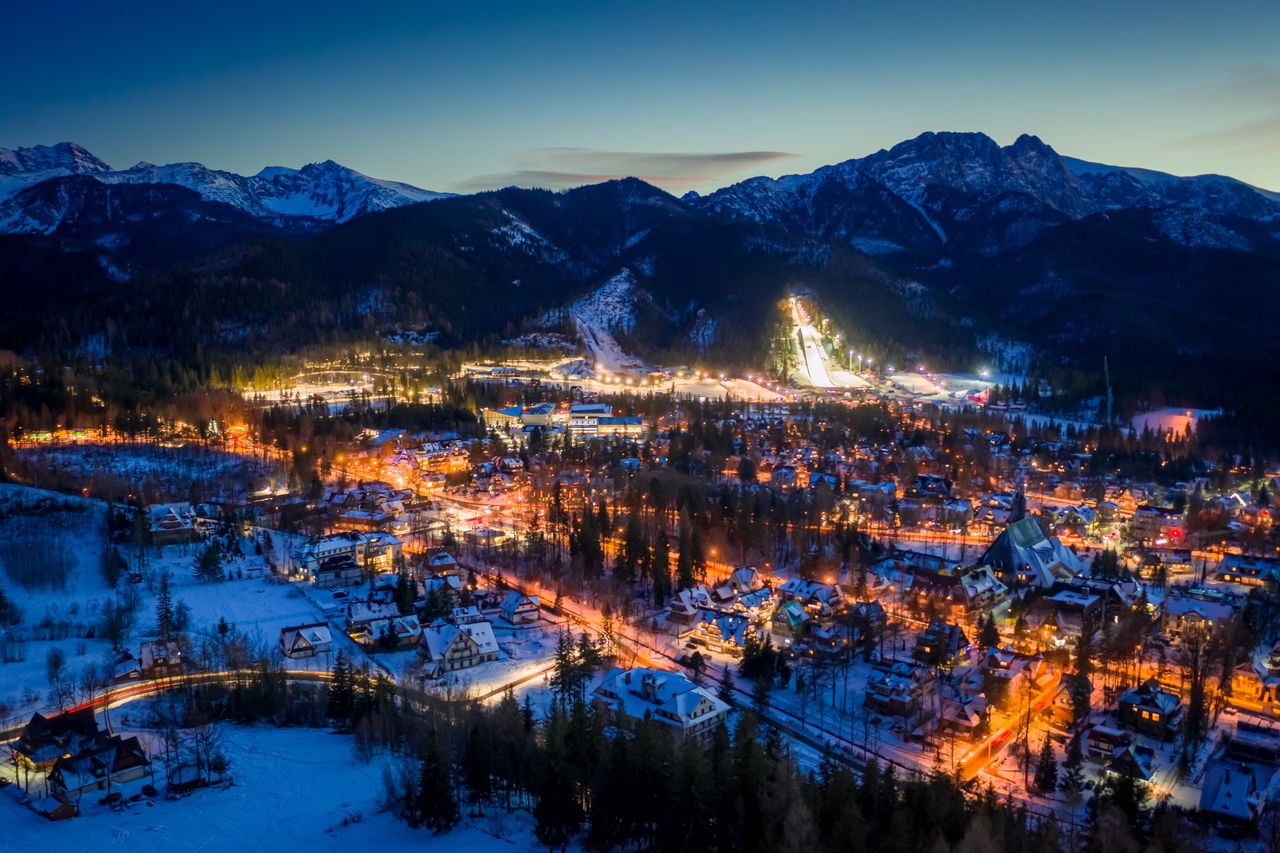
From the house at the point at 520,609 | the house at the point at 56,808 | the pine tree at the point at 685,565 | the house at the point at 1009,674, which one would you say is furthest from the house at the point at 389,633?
the house at the point at 1009,674

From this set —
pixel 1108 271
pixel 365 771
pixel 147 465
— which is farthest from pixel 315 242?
pixel 365 771

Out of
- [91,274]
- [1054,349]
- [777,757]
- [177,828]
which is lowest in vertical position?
[177,828]

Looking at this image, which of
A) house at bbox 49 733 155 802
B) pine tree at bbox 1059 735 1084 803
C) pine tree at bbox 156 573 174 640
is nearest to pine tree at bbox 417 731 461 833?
house at bbox 49 733 155 802

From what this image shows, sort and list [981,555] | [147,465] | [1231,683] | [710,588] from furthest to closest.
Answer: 1. [147,465]
2. [981,555]
3. [710,588]
4. [1231,683]

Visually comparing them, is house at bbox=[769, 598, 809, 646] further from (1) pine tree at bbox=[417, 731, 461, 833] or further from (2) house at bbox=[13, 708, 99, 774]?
(2) house at bbox=[13, 708, 99, 774]

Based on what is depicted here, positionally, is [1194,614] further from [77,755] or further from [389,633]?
[77,755]

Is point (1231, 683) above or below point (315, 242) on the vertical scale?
below

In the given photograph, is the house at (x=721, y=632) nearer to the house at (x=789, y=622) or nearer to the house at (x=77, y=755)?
the house at (x=789, y=622)

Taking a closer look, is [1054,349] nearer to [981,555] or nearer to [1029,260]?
[1029,260]
